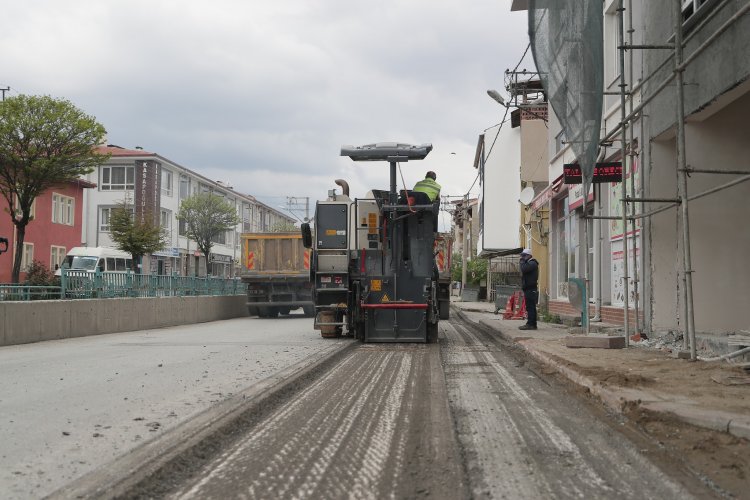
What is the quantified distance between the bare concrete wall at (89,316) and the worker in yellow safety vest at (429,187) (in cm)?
827

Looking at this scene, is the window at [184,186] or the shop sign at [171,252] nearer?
the shop sign at [171,252]

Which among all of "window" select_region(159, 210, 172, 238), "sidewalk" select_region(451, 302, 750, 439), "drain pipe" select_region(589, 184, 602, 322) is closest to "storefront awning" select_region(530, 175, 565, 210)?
"drain pipe" select_region(589, 184, 602, 322)

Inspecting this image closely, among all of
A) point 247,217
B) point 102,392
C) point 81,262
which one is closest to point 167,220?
point 81,262

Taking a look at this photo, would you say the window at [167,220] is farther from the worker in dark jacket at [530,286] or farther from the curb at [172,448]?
the curb at [172,448]

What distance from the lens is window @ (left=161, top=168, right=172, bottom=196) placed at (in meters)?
57.9

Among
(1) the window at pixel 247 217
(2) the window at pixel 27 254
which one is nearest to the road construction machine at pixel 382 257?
(2) the window at pixel 27 254

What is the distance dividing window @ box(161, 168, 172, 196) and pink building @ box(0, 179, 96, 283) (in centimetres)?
1657

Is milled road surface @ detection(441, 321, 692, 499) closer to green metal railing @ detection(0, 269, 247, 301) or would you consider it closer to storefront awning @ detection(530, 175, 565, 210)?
green metal railing @ detection(0, 269, 247, 301)

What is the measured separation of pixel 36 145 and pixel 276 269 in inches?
475

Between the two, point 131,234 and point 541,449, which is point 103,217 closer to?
point 131,234

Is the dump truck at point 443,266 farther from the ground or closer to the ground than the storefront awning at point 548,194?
closer to the ground

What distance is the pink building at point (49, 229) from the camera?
111 feet

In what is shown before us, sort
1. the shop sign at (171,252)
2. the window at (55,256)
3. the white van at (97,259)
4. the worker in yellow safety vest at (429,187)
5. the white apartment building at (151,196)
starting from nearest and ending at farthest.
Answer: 1. the worker in yellow safety vest at (429,187)
2. the window at (55,256)
3. the white van at (97,259)
4. the white apartment building at (151,196)
5. the shop sign at (171,252)

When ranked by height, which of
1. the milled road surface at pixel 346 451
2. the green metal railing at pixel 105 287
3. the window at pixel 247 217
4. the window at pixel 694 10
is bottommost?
the milled road surface at pixel 346 451
